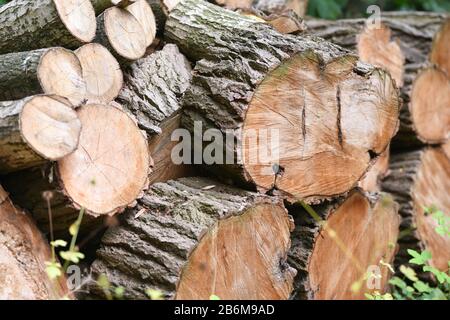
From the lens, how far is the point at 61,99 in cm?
231

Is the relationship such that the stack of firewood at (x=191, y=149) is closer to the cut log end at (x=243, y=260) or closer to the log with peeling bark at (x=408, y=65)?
the cut log end at (x=243, y=260)

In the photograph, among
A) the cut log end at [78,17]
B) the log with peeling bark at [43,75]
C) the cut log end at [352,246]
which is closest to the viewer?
the log with peeling bark at [43,75]

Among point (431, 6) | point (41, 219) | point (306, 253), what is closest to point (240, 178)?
point (306, 253)

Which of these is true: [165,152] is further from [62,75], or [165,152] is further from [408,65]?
[408,65]

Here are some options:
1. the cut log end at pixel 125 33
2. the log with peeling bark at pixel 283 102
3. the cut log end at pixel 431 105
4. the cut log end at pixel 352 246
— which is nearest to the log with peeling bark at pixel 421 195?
the cut log end at pixel 431 105

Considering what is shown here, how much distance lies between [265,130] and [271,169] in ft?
0.51

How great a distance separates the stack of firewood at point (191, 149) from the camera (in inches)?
95.7

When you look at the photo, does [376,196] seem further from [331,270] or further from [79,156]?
[79,156]

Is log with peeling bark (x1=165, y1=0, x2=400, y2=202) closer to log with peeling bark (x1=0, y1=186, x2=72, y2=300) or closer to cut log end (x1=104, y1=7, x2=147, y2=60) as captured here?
cut log end (x1=104, y1=7, x2=147, y2=60)

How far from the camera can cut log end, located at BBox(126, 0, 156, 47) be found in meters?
3.02

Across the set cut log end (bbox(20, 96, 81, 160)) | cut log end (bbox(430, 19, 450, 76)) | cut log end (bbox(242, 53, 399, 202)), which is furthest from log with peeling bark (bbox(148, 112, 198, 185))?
cut log end (bbox(430, 19, 450, 76))

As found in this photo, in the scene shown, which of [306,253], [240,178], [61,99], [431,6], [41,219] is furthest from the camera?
[431,6]

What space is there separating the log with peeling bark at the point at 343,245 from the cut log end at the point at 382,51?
2.80 ft

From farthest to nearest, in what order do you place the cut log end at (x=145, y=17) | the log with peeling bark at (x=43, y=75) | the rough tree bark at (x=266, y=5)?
the rough tree bark at (x=266, y=5), the cut log end at (x=145, y=17), the log with peeling bark at (x=43, y=75)
